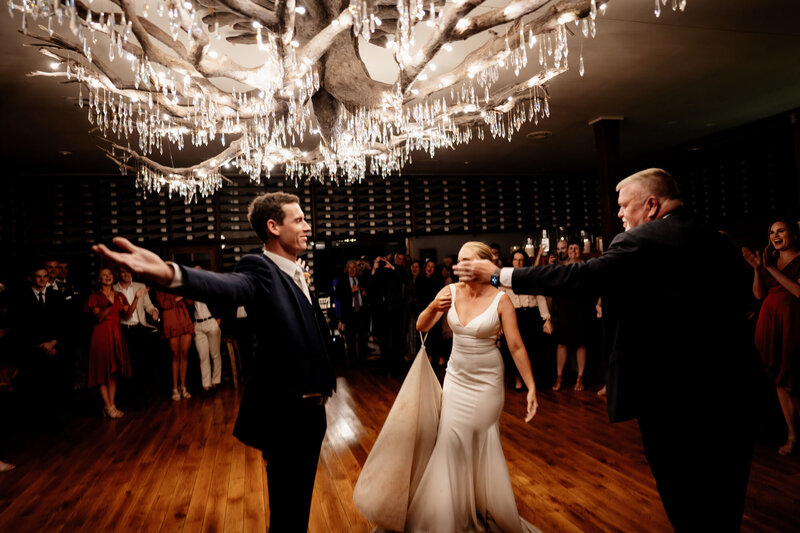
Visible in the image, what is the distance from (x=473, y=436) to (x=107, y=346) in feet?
14.8

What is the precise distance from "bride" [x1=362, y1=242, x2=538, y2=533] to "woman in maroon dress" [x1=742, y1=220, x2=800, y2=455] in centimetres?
231

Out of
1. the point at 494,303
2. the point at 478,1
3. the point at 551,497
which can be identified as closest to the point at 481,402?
the point at 494,303

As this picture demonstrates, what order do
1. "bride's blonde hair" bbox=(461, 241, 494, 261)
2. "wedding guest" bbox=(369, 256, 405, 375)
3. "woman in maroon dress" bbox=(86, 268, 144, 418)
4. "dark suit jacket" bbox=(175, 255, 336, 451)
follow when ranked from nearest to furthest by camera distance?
"dark suit jacket" bbox=(175, 255, 336, 451) → "bride's blonde hair" bbox=(461, 241, 494, 261) → "woman in maroon dress" bbox=(86, 268, 144, 418) → "wedding guest" bbox=(369, 256, 405, 375)

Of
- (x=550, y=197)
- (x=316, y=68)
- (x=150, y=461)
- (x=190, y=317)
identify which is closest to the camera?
(x=316, y=68)

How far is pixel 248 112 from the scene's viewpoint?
9.34 ft

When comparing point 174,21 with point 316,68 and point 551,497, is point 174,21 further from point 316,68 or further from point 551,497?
point 551,497

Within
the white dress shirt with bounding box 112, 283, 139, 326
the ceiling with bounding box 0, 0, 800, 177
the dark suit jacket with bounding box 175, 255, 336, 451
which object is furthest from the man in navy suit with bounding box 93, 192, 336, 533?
the white dress shirt with bounding box 112, 283, 139, 326

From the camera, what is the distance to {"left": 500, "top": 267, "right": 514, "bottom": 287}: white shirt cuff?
1.77 m

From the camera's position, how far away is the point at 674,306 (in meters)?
1.62

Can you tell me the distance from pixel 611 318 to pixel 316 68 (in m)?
2.10

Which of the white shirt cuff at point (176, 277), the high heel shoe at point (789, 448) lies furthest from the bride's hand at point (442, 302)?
the high heel shoe at point (789, 448)

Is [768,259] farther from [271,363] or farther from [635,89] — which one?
[271,363]

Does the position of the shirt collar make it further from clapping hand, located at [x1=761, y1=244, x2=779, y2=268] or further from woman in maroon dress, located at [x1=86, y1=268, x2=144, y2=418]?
woman in maroon dress, located at [x1=86, y1=268, x2=144, y2=418]

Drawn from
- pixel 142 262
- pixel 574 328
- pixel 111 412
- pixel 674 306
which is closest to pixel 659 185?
pixel 674 306
